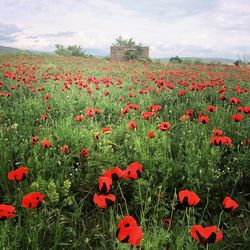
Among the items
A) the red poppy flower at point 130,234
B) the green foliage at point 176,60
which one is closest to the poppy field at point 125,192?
the red poppy flower at point 130,234

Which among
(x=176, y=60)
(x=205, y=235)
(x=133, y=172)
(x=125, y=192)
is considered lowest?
(x=125, y=192)

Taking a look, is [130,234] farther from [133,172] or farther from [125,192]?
[125,192]

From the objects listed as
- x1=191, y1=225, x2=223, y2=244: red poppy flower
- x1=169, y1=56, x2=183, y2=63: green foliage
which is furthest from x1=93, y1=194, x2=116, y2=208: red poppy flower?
x1=169, y1=56, x2=183, y2=63: green foliage

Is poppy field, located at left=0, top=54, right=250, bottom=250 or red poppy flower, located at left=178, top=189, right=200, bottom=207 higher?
red poppy flower, located at left=178, top=189, right=200, bottom=207

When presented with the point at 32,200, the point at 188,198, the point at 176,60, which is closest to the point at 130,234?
the point at 188,198

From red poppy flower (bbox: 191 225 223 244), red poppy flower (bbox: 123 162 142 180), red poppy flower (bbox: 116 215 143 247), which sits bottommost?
red poppy flower (bbox: 191 225 223 244)

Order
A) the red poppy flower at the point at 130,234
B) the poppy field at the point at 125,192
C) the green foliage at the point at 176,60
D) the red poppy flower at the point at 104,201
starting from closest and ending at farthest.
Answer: the red poppy flower at the point at 130,234 → the red poppy flower at the point at 104,201 → the poppy field at the point at 125,192 → the green foliage at the point at 176,60

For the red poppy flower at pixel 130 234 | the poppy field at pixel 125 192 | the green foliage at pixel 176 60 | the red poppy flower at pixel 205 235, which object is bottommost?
the poppy field at pixel 125 192

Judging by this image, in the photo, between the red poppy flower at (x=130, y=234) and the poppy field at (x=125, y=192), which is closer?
the red poppy flower at (x=130, y=234)

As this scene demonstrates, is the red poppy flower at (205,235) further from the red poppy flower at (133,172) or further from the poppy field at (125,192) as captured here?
the red poppy flower at (133,172)

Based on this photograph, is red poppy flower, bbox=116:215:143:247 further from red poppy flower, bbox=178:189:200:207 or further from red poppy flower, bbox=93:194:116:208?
red poppy flower, bbox=178:189:200:207

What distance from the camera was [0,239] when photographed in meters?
1.97

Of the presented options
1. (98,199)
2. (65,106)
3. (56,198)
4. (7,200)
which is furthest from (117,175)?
(65,106)

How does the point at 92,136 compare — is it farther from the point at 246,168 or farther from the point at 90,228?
the point at 246,168
